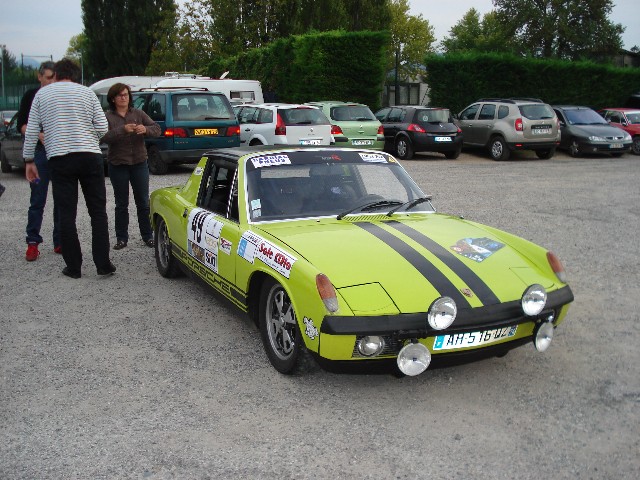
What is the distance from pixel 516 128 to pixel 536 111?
789 mm

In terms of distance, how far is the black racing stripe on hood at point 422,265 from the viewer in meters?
4.01

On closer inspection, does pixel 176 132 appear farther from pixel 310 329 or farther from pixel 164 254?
pixel 310 329

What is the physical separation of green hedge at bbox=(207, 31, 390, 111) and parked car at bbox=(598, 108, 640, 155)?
7736 millimetres

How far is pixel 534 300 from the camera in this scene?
4.16 meters

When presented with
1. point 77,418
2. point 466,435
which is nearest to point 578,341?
point 466,435

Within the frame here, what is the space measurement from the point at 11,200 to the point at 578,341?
9814mm

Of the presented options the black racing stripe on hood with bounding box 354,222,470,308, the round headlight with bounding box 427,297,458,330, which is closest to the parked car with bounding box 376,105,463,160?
the black racing stripe on hood with bounding box 354,222,470,308

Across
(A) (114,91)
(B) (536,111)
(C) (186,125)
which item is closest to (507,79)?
(B) (536,111)

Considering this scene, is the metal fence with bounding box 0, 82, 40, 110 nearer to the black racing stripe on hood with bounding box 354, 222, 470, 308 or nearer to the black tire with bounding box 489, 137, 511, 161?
the black tire with bounding box 489, 137, 511, 161

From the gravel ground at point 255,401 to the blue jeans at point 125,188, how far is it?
4.52 feet

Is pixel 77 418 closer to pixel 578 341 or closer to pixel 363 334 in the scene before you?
pixel 363 334

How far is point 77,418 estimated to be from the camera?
12.7 ft

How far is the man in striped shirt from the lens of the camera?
6.38 metres

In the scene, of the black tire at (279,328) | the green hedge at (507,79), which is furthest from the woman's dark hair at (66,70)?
the green hedge at (507,79)
